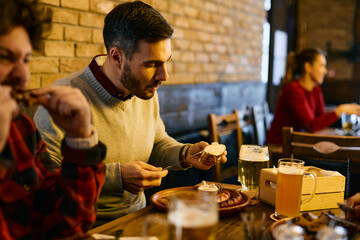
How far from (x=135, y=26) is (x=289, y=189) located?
932 millimetres

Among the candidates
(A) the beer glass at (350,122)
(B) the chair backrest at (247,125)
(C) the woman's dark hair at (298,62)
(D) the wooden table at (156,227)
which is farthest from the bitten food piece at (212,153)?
(C) the woman's dark hair at (298,62)

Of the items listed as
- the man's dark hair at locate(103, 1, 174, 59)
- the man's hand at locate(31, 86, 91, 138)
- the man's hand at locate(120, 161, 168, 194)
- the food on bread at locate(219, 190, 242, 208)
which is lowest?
the food on bread at locate(219, 190, 242, 208)

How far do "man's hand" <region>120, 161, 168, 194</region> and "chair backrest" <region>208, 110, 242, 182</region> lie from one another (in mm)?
983

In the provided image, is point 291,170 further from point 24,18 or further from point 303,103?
point 303,103

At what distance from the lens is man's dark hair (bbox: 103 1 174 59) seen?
5.56 ft

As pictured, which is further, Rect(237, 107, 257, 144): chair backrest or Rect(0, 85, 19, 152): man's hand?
Rect(237, 107, 257, 144): chair backrest

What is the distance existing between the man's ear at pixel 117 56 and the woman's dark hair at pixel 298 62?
2.63 metres

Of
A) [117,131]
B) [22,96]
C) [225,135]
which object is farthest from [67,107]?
[225,135]

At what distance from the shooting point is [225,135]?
109 inches

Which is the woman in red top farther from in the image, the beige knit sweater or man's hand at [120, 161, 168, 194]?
man's hand at [120, 161, 168, 194]

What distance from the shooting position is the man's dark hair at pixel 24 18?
Result: 972 millimetres

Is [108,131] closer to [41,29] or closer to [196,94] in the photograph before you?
[41,29]

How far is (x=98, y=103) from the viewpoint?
5.87ft

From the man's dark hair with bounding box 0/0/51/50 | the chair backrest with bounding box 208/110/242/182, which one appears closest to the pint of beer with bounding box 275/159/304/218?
the man's dark hair with bounding box 0/0/51/50
